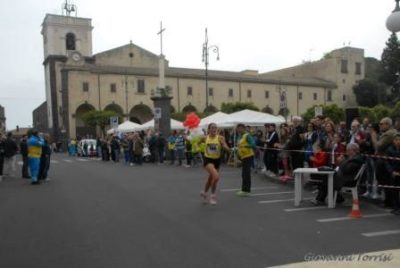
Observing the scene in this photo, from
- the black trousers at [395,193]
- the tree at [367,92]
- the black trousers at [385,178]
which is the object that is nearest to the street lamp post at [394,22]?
the black trousers at [385,178]

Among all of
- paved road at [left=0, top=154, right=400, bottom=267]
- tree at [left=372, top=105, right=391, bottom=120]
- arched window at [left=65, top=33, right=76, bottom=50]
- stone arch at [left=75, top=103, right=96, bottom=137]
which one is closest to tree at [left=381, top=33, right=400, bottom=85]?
tree at [left=372, top=105, right=391, bottom=120]

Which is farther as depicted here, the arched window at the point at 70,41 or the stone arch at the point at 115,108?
the arched window at the point at 70,41

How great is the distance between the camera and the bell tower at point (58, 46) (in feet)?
225

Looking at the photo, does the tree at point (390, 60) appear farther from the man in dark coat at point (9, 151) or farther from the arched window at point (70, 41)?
the man in dark coat at point (9, 151)

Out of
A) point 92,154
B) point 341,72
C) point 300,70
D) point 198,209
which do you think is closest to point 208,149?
point 198,209

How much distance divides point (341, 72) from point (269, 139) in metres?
73.8

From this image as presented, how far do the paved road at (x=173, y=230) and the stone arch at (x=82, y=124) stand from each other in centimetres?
5231

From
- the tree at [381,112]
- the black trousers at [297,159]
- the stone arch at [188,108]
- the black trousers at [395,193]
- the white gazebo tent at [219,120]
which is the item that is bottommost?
the black trousers at [395,193]

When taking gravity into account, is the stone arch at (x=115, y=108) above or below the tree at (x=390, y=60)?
below

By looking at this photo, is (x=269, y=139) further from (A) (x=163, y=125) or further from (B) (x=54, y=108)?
(B) (x=54, y=108)

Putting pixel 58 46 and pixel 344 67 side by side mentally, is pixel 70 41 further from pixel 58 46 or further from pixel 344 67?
pixel 344 67

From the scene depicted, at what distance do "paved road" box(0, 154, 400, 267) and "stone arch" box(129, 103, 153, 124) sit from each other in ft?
183

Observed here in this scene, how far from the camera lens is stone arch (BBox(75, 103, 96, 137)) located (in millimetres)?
63500

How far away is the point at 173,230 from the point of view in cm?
750
